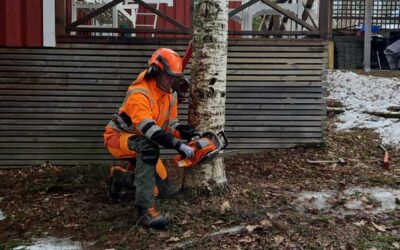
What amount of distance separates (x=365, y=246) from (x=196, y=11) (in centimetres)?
250

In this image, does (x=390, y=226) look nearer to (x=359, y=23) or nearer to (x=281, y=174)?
(x=281, y=174)

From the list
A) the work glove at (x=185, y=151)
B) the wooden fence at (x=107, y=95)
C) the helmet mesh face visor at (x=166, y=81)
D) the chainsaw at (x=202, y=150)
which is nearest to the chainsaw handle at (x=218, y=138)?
the chainsaw at (x=202, y=150)

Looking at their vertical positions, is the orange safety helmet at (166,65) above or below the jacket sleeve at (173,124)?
above

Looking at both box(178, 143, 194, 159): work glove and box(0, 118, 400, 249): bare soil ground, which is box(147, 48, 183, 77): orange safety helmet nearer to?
box(178, 143, 194, 159): work glove

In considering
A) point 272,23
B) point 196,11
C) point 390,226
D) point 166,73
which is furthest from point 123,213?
point 272,23

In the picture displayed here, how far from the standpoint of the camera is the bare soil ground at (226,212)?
4379mm

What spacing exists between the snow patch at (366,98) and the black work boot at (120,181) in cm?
427

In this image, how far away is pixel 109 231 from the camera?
4.64 metres

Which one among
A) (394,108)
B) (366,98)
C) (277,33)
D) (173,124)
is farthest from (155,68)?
(366,98)

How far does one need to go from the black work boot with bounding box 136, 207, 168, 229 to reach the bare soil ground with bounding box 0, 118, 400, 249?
57mm

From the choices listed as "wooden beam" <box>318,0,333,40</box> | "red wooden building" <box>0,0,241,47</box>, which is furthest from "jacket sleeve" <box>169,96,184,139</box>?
"wooden beam" <box>318,0,333,40</box>

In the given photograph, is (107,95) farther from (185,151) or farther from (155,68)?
(185,151)

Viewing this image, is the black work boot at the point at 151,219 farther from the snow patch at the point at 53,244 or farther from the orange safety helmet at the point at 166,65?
the orange safety helmet at the point at 166,65

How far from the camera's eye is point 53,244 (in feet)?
14.7
